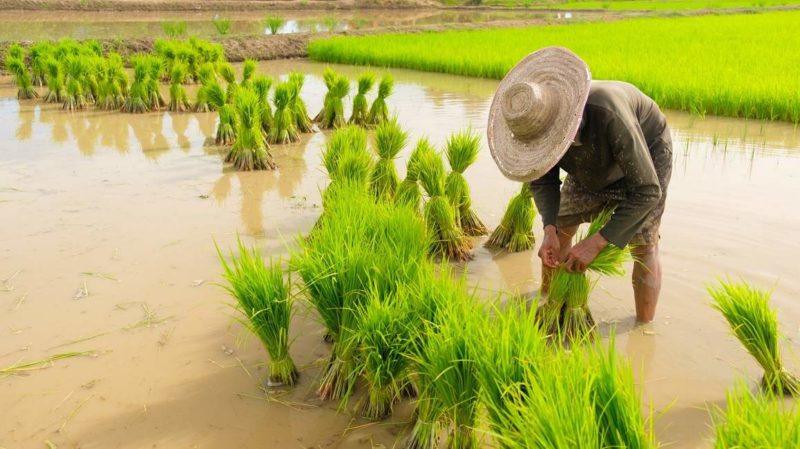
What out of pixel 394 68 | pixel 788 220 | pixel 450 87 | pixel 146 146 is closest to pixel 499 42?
pixel 394 68

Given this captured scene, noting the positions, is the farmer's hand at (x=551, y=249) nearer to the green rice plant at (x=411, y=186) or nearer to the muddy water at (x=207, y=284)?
the muddy water at (x=207, y=284)

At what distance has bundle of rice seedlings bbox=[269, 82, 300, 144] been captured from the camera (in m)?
6.45

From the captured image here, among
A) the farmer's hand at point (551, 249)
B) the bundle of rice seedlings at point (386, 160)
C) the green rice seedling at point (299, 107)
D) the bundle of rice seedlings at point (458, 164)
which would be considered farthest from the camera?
the green rice seedling at point (299, 107)

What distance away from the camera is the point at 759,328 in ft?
7.64

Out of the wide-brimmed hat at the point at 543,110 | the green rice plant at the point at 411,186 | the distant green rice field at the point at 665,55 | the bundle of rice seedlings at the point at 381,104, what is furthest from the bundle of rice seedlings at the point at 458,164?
the distant green rice field at the point at 665,55

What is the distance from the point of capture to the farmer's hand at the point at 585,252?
2477 mm

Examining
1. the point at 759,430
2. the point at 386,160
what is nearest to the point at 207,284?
the point at 386,160

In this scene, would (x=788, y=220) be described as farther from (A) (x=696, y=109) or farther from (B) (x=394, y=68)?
(B) (x=394, y=68)

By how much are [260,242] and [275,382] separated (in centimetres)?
165

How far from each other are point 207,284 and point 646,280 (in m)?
2.14

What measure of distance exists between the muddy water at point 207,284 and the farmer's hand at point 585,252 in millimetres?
502

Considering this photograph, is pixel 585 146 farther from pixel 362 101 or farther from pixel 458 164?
pixel 362 101

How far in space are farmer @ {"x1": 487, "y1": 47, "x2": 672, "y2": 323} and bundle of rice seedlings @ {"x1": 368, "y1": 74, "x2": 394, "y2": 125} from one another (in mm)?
4645

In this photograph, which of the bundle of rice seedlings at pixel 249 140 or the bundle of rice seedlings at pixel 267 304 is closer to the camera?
the bundle of rice seedlings at pixel 267 304
